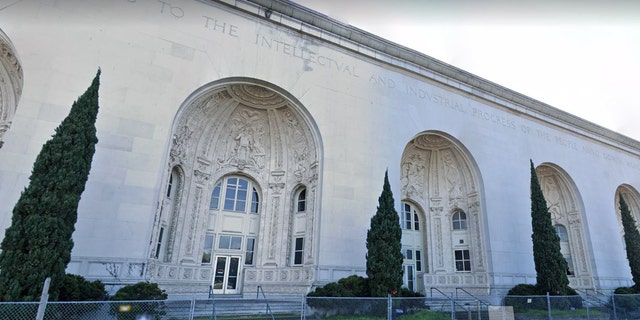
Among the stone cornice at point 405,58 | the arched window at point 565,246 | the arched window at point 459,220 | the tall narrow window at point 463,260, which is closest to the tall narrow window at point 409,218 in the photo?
the arched window at point 459,220

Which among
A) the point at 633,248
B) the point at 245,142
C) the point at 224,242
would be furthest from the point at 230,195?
the point at 633,248

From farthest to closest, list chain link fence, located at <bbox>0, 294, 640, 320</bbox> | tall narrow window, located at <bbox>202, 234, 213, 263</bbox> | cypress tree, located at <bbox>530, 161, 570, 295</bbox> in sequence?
cypress tree, located at <bbox>530, 161, 570, 295</bbox> → tall narrow window, located at <bbox>202, 234, 213, 263</bbox> → chain link fence, located at <bbox>0, 294, 640, 320</bbox>

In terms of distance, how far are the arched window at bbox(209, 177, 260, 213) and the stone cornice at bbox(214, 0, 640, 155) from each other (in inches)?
304

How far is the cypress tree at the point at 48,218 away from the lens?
798 cm

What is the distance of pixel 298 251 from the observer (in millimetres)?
16141

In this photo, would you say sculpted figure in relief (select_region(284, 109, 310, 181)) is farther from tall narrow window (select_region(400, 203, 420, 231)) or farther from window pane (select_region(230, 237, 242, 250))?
tall narrow window (select_region(400, 203, 420, 231))

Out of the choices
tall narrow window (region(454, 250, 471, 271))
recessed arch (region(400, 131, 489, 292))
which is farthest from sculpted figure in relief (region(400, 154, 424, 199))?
tall narrow window (region(454, 250, 471, 271))

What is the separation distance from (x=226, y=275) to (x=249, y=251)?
1423mm

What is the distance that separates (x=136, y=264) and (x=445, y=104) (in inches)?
670

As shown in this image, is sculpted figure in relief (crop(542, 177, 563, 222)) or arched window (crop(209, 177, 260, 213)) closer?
arched window (crop(209, 177, 260, 213))

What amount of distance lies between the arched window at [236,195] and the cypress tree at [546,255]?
523 inches

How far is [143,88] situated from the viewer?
43.5 ft

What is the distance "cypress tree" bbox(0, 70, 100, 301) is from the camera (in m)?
7.98

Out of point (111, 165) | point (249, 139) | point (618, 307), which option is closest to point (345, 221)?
point (249, 139)
